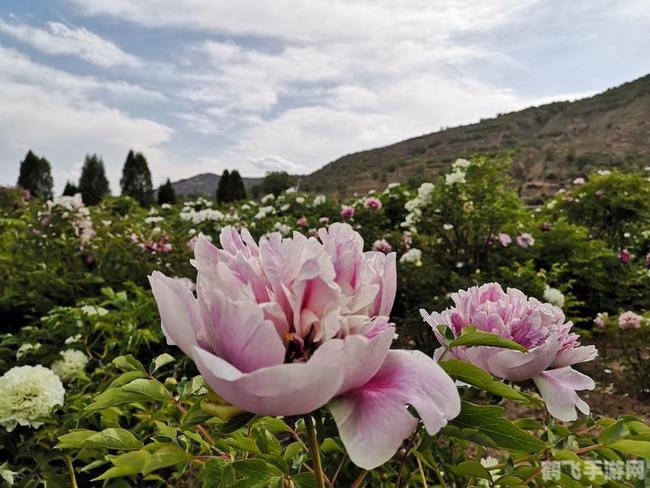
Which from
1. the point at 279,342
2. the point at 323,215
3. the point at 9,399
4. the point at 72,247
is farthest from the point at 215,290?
the point at 323,215

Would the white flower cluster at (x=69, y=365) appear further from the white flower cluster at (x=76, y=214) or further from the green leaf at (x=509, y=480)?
the white flower cluster at (x=76, y=214)

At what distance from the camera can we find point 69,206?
13.9ft

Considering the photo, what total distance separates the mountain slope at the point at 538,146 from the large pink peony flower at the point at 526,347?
1808 centimetres

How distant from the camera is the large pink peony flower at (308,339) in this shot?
1.34 ft

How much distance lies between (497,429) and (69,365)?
1.99 m

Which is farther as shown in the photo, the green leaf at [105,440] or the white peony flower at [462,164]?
the white peony flower at [462,164]

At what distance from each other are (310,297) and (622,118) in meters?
37.6

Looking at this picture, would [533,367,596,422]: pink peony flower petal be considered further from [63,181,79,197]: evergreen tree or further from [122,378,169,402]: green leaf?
[63,181,79,197]: evergreen tree

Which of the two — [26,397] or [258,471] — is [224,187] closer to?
[26,397]

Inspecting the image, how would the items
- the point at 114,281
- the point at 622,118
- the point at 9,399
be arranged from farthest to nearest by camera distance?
the point at 622,118, the point at 114,281, the point at 9,399

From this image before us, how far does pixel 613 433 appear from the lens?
24.5 inches

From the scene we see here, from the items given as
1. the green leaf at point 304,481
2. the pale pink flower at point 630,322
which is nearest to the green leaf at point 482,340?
the green leaf at point 304,481

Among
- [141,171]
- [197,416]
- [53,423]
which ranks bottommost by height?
[53,423]

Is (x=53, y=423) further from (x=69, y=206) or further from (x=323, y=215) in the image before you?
(x=323, y=215)
